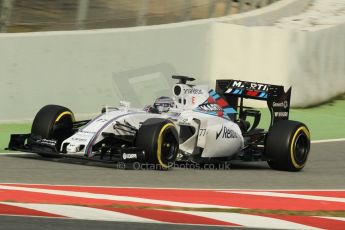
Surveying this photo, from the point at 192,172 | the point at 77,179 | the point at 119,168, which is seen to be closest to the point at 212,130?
the point at 192,172

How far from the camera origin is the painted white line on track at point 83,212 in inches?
299

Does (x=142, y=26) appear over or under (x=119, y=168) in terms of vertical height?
over

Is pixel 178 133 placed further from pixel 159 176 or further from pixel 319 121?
pixel 319 121

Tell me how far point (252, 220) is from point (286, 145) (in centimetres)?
413

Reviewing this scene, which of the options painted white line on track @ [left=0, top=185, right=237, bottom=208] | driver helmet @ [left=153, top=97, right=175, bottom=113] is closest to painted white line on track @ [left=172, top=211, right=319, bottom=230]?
painted white line on track @ [left=0, top=185, right=237, bottom=208]

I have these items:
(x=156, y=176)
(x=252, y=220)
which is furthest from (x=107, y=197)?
(x=156, y=176)

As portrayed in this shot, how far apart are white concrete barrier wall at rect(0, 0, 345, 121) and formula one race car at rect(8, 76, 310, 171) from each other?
313cm

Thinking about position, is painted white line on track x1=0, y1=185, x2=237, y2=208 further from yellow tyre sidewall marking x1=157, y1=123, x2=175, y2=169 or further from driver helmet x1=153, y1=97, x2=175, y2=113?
driver helmet x1=153, y1=97, x2=175, y2=113

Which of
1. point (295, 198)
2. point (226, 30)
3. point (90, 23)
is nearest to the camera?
point (295, 198)

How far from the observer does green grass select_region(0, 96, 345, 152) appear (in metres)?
14.9

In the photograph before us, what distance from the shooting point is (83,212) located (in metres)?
7.79

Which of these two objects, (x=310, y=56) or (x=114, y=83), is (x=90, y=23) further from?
(x=310, y=56)

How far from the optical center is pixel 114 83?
645 inches

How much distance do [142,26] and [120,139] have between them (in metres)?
6.44
